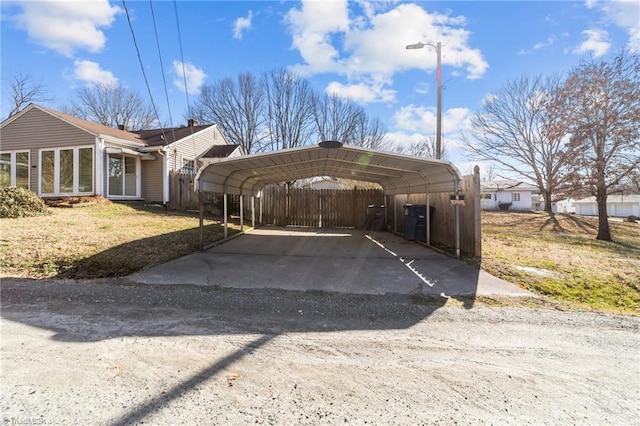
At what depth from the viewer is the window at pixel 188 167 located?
18.3 meters

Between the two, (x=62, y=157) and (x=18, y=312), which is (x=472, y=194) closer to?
(x=18, y=312)

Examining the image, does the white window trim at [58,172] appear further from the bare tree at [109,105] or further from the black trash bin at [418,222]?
the bare tree at [109,105]

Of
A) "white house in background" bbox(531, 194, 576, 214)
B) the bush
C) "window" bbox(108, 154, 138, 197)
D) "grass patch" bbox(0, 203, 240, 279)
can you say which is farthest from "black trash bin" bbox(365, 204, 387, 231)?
"white house in background" bbox(531, 194, 576, 214)

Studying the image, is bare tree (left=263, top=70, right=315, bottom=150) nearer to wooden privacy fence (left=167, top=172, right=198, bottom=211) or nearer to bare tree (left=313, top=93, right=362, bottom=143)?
bare tree (left=313, top=93, right=362, bottom=143)

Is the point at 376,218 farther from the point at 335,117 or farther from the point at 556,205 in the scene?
the point at 556,205

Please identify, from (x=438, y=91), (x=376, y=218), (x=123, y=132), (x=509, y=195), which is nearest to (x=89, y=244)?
(x=376, y=218)

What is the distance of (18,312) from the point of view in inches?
146

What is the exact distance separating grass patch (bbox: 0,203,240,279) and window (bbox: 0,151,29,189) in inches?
297

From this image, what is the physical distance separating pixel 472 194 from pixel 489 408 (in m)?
6.00

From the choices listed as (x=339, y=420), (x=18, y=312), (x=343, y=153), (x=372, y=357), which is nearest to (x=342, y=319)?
(x=372, y=357)

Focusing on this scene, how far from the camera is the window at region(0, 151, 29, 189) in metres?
15.3

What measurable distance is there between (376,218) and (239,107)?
22.8m

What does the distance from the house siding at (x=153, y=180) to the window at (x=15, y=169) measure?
543 cm

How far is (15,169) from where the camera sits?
1542 centimetres
